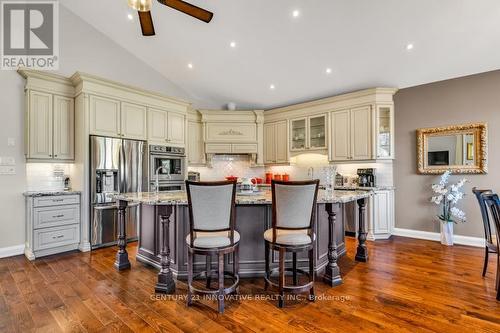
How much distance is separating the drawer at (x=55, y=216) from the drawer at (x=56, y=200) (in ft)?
0.19

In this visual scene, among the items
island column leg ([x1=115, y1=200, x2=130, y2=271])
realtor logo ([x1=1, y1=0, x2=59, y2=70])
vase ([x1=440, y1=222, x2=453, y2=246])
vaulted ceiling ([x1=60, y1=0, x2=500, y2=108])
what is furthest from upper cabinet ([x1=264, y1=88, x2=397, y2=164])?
realtor logo ([x1=1, y1=0, x2=59, y2=70])

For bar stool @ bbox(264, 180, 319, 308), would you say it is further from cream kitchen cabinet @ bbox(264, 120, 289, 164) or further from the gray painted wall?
cream kitchen cabinet @ bbox(264, 120, 289, 164)

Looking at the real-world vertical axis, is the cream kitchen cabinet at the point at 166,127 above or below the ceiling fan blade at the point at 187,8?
below

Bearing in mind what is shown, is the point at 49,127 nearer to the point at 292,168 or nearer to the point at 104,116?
the point at 104,116

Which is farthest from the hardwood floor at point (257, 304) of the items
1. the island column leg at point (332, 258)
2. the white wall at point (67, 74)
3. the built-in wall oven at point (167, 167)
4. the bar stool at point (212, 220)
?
the built-in wall oven at point (167, 167)

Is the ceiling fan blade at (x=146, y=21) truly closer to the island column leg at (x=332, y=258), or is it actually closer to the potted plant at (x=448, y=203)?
the island column leg at (x=332, y=258)

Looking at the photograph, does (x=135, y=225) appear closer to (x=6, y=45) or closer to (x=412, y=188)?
(x=6, y=45)

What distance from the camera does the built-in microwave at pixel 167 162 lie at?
15.5 feet

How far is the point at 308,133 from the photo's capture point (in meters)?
5.52

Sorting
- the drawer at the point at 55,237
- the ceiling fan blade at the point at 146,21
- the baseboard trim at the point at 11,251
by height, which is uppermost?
the ceiling fan blade at the point at 146,21

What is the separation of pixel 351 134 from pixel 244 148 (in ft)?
7.86

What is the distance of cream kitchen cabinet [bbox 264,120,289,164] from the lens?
586 centimetres

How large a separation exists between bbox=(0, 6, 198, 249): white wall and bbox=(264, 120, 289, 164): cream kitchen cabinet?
8.01ft

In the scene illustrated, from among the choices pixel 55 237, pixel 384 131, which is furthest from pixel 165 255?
pixel 384 131
